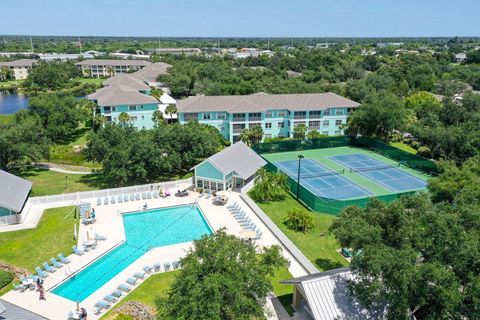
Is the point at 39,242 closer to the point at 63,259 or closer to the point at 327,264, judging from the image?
the point at 63,259

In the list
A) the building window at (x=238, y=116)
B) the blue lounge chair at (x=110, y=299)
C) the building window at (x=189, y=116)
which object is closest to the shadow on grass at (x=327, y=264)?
the blue lounge chair at (x=110, y=299)

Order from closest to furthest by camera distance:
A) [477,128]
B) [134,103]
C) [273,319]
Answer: [273,319]
[477,128]
[134,103]

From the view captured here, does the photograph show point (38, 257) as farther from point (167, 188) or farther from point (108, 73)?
point (108, 73)

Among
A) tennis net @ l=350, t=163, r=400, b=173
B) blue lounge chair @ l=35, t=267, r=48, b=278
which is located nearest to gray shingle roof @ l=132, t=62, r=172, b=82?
tennis net @ l=350, t=163, r=400, b=173

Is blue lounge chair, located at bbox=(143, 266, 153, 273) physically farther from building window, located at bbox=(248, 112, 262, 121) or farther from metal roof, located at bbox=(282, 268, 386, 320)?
building window, located at bbox=(248, 112, 262, 121)

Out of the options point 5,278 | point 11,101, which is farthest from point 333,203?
point 11,101

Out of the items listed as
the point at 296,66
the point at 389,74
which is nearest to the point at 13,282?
the point at 389,74
